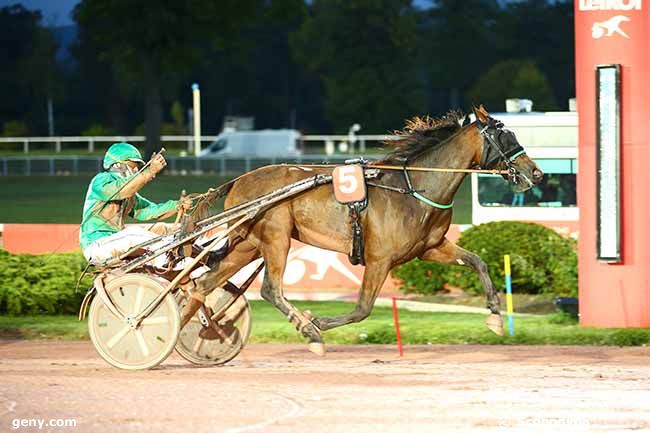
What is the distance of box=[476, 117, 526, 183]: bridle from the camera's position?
1067cm

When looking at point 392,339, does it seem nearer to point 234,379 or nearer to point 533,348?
point 533,348

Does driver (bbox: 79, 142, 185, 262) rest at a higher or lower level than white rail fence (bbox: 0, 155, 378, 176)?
lower

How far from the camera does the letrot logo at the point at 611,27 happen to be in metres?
13.1

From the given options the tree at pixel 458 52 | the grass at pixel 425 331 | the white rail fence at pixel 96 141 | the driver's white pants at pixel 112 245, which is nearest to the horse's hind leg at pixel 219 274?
the driver's white pants at pixel 112 245

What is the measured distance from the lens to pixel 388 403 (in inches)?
344

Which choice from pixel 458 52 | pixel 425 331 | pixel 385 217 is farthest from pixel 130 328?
pixel 458 52

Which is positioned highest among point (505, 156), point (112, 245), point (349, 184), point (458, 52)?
point (458, 52)

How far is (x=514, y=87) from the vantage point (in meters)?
63.4

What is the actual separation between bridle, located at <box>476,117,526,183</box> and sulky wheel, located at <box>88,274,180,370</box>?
2.66 metres

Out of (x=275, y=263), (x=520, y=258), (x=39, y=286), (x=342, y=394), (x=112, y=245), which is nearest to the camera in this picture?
(x=342, y=394)

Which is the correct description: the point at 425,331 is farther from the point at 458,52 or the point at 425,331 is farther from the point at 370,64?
the point at 458,52

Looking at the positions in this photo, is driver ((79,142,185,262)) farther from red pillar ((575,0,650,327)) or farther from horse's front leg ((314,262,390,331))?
red pillar ((575,0,650,327))

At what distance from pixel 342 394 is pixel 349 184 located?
1994mm

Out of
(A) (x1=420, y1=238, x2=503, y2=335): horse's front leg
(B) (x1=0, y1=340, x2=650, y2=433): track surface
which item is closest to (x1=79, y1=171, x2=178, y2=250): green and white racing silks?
(B) (x1=0, y1=340, x2=650, y2=433): track surface
